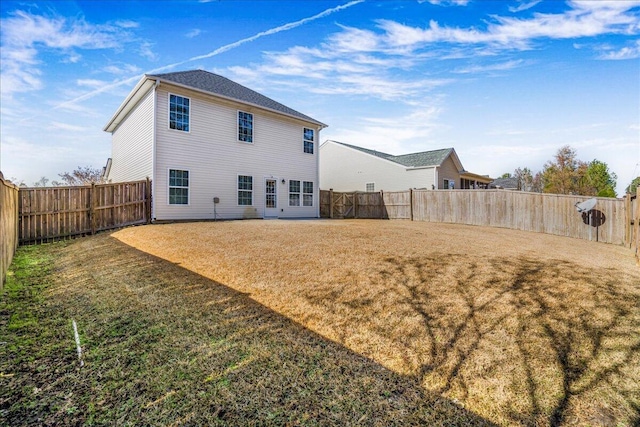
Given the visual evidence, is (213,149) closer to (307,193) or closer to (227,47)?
(307,193)

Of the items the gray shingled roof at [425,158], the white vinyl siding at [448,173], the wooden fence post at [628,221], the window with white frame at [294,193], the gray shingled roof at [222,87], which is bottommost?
the wooden fence post at [628,221]

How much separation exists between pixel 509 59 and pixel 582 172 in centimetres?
3321

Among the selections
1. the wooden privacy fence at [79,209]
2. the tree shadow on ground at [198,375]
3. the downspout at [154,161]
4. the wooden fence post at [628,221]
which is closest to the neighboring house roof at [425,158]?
the wooden fence post at [628,221]

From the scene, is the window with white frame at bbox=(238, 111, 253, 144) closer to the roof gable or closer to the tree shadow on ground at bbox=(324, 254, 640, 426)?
the tree shadow on ground at bbox=(324, 254, 640, 426)

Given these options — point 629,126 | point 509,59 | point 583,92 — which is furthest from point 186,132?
point 629,126

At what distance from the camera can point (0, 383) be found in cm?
217

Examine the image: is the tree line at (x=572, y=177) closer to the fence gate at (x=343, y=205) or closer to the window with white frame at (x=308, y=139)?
the fence gate at (x=343, y=205)

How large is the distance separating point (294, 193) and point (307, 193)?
0.97 metres

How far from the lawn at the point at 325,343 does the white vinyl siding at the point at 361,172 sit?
17.2 metres

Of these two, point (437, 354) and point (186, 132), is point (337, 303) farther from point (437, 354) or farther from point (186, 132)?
point (186, 132)

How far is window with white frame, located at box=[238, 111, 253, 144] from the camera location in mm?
14180

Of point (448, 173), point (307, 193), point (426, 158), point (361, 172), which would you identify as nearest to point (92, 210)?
point (307, 193)

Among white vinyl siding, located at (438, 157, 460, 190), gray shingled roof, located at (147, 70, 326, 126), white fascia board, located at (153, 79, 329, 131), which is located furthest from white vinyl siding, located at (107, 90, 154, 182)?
white vinyl siding, located at (438, 157, 460, 190)

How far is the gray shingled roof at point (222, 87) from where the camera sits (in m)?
12.4
